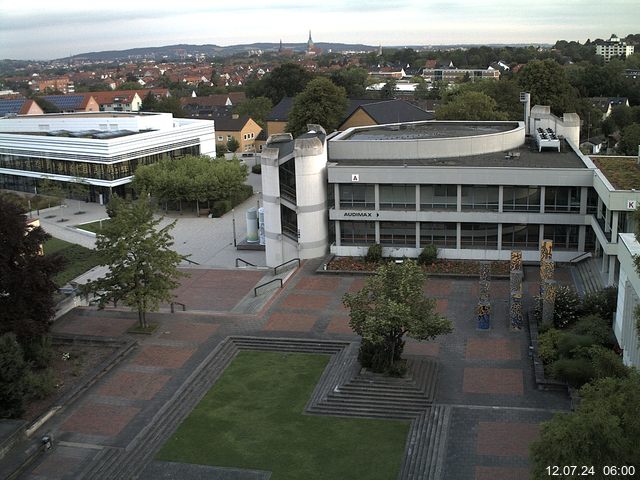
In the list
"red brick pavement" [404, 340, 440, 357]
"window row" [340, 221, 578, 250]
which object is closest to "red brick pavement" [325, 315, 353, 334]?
"red brick pavement" [404, 340, 440, 357]

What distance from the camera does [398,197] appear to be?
39750mm

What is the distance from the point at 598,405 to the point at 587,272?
23.5 m

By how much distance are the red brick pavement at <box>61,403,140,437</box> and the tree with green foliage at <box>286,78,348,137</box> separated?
51.5 m

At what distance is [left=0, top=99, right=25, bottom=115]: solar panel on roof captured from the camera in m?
118

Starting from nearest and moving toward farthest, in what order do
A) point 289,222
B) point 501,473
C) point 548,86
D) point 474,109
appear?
1. point 501,473
2. point 289,222
3. point 474,109
4. point 548,86

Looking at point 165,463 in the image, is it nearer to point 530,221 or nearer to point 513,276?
point 513,276

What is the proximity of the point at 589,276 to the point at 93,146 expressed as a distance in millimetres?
44407

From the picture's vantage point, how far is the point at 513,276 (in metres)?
29.5

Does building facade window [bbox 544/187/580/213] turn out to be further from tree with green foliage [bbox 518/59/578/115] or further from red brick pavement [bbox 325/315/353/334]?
tree with green foliage [bbox 518/59/578/115]

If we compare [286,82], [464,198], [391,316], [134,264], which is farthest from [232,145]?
[391,316]

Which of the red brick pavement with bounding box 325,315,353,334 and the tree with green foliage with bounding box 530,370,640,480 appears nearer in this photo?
the tree with green foliage with bounding box 530,370,640,480

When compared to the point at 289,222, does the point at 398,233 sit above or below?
below

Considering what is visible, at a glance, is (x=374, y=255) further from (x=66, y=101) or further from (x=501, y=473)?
(x=66, y=101)

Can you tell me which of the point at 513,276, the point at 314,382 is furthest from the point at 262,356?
the point at 513,276
